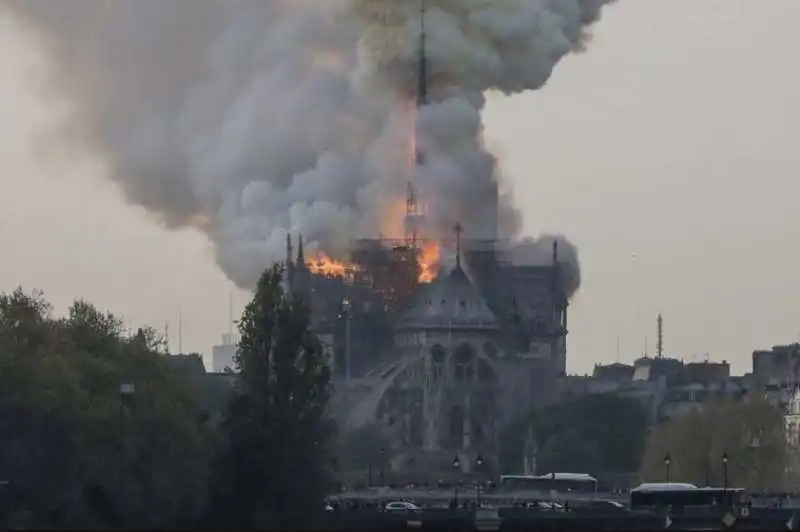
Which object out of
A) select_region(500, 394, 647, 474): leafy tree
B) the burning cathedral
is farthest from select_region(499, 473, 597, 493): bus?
the burning cathedral

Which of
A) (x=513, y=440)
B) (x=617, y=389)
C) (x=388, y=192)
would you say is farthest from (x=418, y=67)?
(x=617, y=389)

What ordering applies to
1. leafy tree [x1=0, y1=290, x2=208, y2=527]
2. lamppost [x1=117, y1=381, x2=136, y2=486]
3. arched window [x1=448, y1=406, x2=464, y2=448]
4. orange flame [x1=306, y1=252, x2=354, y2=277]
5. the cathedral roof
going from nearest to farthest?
leafy tree [x1=0, y1=290, x2=208, y2=527] < lamppost [x1=117, y1=381, x2=136, y2=486] < orange flame [x1=306, y1=252, x2=354, y2=277] < arched window [x1=448, y1=406, x2=464, y2=448] < the cathedral roof

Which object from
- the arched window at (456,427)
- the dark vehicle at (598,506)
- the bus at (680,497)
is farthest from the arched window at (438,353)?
the bus at (680,497)

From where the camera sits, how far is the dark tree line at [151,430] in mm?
77250

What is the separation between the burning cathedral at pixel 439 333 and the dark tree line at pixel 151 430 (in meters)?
76.6

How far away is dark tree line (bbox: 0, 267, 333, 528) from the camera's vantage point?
7725 centimetres

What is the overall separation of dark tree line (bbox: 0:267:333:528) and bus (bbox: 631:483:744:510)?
10435 mm

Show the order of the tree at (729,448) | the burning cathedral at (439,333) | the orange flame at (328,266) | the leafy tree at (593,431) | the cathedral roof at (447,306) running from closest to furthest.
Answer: the tree at (729,448) → the leafy tree at (593,431) → the orange flame at (328,266) → the burning cathedral at (439,333) → the cathedral roof at (447,306)

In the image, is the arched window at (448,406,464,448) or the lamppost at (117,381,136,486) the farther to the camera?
the arched window at (448,406,464,448)

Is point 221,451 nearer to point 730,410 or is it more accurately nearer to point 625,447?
point 730,410

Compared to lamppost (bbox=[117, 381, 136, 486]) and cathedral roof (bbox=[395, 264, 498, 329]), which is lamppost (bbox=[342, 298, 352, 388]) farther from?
lamppost (bbox=[117, 381, 136, 486])

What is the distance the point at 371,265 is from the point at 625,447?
2041 cm

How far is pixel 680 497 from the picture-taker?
95562 mm

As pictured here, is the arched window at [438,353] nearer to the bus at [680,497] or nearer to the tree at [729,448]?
the tree at [729,448]
